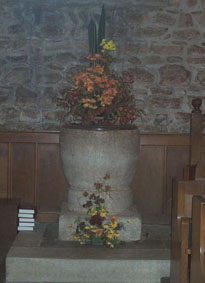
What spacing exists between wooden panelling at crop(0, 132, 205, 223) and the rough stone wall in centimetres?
17

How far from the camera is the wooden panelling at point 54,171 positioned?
460 cm

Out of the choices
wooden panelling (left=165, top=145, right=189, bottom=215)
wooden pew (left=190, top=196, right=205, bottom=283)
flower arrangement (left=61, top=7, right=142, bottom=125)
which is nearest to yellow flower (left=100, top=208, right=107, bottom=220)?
flower arrangement (left=61, top=7, right=142, bottom=125)

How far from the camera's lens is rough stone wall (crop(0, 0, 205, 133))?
181 inches

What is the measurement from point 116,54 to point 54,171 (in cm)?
137

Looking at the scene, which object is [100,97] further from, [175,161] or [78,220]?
[175,161]

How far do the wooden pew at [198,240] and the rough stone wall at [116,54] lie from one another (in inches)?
98.2

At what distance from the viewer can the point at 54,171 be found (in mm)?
4648

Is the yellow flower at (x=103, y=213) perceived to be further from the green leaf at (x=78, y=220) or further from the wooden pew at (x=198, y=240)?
the wooden pew at (x=198, y=240)

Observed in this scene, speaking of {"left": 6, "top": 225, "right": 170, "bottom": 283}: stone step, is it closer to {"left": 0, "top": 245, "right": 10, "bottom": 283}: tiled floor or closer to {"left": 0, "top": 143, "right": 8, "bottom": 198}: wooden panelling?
{"left": 0, "top": 245, "right": 10, "bottom": 283}: tiled floor

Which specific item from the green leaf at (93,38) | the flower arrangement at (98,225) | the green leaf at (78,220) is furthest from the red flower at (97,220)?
the green leaf at (93,38)

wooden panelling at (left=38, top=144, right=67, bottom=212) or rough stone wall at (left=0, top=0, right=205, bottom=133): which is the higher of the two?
rough stone wall at (left=0, top=0, right=205, bottom=133)

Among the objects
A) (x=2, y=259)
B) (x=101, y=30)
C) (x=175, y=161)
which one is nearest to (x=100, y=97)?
(x=101, y=30)

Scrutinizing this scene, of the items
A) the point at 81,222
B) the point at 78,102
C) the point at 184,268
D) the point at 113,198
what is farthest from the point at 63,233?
the point at 184,268

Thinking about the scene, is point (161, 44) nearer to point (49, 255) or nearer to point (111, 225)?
point (111, 225)
